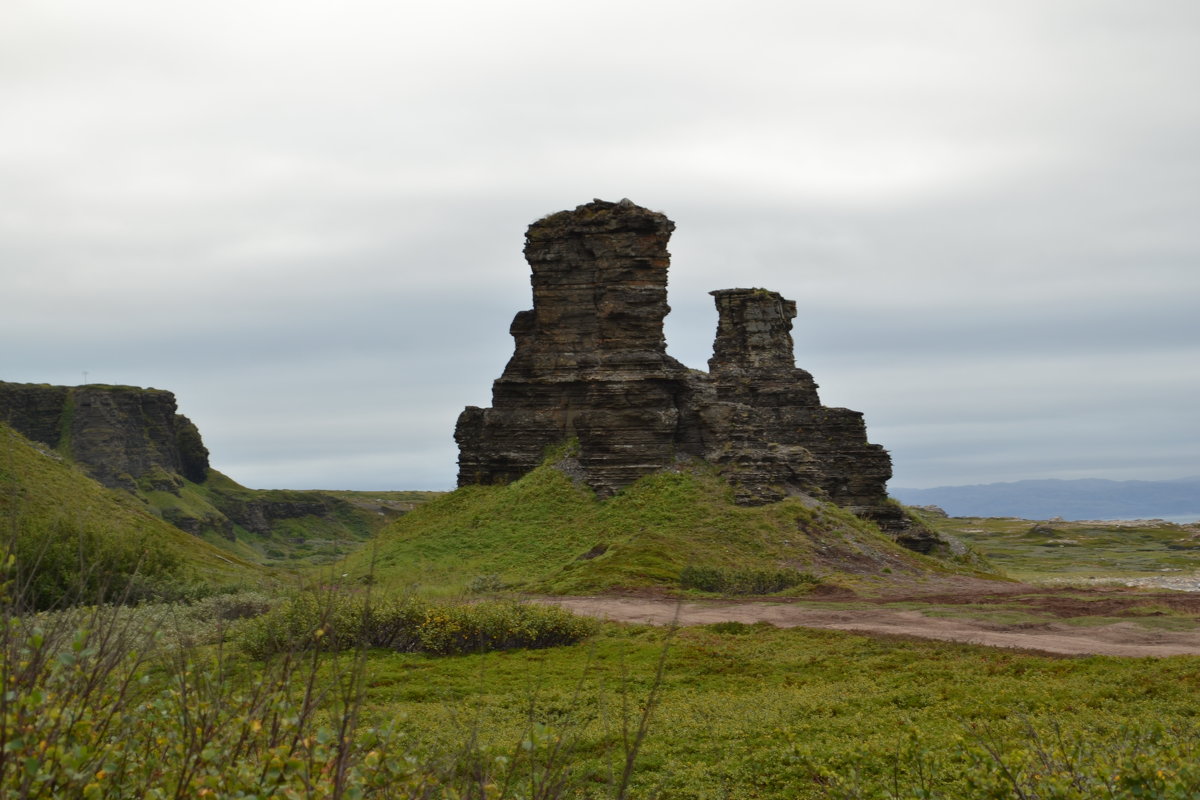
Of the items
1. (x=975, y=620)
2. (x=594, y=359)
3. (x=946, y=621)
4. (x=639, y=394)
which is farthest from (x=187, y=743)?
(x=594, y=359)

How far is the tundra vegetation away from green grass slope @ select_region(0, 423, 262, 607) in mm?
274

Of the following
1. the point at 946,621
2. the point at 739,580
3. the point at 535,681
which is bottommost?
the point at 535,681

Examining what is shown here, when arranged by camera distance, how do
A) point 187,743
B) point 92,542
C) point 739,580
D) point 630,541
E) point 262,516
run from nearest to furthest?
point 187,743, point 92,542, point 739,580, point 630,541, point 262,516

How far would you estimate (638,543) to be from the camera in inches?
1925

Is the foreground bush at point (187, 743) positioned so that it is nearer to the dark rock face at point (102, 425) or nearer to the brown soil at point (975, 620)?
the brown soil at point (975, 620)

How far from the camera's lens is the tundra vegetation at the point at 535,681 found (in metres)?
6.57

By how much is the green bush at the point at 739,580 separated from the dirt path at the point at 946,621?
4.26 metres

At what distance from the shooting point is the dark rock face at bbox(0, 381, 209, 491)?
131250 mm

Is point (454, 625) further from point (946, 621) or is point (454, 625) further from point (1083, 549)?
point (1083, 549)

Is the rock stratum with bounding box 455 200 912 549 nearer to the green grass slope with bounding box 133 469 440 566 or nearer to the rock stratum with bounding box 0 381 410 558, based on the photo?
the green grass slope with bounding box 133 469 440 566

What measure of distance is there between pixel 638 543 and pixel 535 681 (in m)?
25.8

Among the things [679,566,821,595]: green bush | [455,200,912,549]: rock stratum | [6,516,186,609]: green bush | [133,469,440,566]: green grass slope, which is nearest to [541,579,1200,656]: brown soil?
[679,566,821,595]: green bush

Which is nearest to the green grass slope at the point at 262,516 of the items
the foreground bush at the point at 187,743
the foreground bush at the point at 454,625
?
the foreground bush at the point at 454,625

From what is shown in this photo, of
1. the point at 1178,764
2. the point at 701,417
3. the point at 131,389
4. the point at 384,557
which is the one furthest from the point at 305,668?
the point at 131,389
